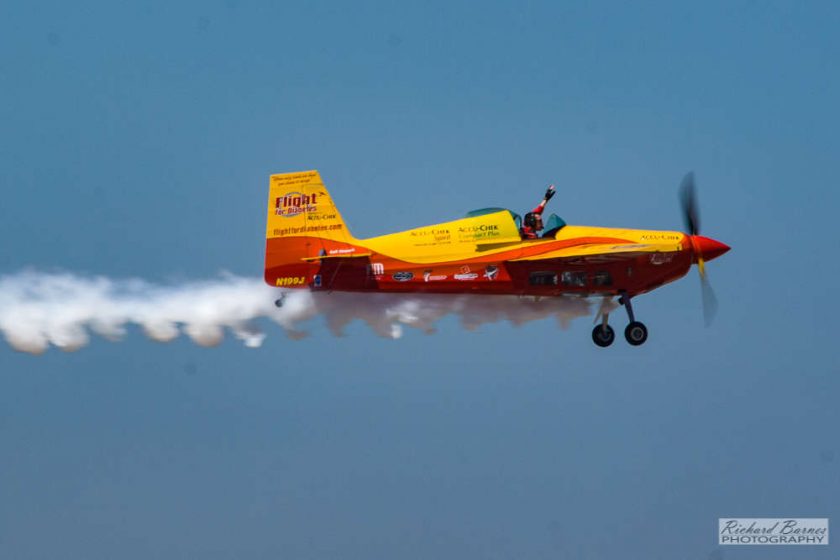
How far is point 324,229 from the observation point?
110 ft

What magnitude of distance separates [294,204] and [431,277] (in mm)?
3448

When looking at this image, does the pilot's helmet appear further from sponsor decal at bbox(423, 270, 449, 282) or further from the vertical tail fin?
the vertical tail fin

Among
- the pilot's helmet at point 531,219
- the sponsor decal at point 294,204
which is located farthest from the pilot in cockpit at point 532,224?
the sponsor decal at point 294,204

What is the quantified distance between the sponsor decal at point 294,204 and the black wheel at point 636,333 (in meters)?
7.97

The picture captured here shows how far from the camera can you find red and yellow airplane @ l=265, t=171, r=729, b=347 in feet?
109

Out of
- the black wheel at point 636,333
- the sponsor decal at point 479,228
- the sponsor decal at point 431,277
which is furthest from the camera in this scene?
the black wheel at point 636,333

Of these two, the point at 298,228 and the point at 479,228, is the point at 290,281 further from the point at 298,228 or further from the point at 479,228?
the point at 479,228

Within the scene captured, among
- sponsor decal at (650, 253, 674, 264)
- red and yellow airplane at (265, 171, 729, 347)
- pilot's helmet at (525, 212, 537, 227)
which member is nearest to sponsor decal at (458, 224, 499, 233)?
red and yellow airplane at (265, 171, 729, 347)

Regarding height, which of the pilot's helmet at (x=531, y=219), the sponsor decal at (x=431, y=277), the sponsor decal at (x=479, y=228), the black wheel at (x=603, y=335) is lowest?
the black wheel at (x=603, y=335)

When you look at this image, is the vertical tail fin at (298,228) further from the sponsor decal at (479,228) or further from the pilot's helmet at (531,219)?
the pilot's helmet at (531,219)

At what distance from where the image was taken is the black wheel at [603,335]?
35.9m

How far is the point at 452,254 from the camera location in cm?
3366

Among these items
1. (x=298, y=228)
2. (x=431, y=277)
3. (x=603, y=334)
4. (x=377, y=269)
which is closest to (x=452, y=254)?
(x=431, y=277)

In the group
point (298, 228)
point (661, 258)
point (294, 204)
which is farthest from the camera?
point (661, 258)
